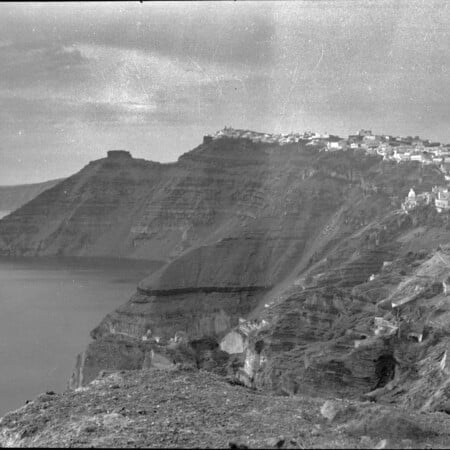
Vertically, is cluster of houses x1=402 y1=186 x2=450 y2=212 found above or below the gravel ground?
above

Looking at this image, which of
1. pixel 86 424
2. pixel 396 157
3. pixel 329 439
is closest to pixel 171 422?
pixel 86 424

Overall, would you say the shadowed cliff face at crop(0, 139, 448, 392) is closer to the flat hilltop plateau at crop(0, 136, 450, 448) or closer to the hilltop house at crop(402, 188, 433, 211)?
the flat hilltop plateau at crop(0, 136, 450, 448)

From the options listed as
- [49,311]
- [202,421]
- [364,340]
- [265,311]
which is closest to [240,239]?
[49,311]

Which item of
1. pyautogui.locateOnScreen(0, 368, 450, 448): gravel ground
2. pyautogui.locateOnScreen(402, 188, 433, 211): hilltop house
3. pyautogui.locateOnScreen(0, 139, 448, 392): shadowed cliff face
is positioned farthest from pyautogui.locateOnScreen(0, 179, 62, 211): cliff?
pyautogui.locateOnScreen(0, 368, 450, 448): gravel ground

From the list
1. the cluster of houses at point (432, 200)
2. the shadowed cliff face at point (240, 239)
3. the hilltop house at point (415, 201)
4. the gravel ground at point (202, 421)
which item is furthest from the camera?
the hilltop house at point (415, 201)

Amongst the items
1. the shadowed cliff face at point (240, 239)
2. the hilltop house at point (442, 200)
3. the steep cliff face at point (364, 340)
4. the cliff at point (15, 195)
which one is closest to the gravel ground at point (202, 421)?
the steep cliff face at point (364, 340)

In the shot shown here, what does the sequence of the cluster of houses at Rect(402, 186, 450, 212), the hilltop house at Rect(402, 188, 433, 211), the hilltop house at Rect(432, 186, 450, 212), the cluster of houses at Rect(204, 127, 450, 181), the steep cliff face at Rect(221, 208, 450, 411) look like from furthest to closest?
the cluster of houses at Rect(204, 127, 450, 181), the hilltop house at Rect(402, 188, 433, 211), the cluster of houses at Rect(402, 186, 450, 212), the hilltop house at Rect(432, 186, 450, 212), the steep cliff face at Rect(221, 208, 450, 411)

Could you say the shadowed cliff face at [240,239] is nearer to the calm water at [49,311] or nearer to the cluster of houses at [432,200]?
the cluster of houses at [432,200]
